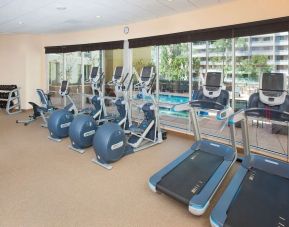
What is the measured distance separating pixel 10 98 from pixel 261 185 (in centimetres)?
802

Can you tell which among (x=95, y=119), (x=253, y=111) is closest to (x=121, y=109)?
(x=95, y=119)

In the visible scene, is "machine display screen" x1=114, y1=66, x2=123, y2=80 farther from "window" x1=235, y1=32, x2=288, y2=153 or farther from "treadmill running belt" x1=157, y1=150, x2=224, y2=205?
"treadmill running belt" x1=157, y1=150, x2=224, y2=205

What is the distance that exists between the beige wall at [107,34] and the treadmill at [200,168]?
4.35ft

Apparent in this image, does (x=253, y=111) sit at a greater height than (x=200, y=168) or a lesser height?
greater

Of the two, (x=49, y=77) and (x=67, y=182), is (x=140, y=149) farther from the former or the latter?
(x=49, y=77)

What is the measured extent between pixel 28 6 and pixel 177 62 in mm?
3553

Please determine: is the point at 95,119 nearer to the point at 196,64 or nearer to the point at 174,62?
the point at 174,62

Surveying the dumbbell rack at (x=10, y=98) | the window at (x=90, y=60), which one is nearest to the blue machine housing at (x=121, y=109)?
the window at (x=90, y=60)

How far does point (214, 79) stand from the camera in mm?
4074

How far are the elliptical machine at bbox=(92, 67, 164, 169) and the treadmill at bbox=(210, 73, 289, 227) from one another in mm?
1728

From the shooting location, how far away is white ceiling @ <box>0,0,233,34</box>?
4410mm

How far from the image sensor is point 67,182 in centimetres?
321

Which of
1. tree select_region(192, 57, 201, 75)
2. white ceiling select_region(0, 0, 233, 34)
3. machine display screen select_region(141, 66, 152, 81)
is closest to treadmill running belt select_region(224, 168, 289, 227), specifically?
machine display screen select_region(141, 66, 152, 81)

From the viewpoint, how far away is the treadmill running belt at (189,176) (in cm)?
258
